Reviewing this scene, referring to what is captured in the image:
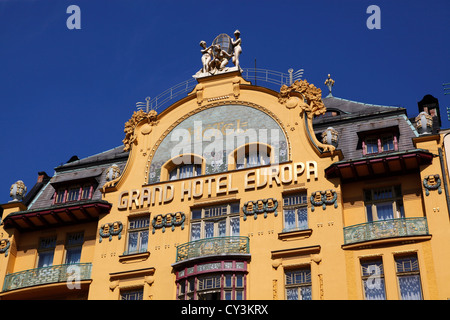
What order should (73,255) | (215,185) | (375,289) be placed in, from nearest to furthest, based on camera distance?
(375,289) → (215,185) → (73,255)

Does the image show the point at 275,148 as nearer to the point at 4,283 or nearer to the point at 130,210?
the point at 130,210

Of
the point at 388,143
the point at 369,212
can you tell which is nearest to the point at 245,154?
the point at 369,212

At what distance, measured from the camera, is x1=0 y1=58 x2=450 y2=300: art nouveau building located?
105 feet

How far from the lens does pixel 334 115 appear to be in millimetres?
Result: 40250

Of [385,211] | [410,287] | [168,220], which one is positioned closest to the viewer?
[410,287]

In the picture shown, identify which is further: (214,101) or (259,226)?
(214,101)

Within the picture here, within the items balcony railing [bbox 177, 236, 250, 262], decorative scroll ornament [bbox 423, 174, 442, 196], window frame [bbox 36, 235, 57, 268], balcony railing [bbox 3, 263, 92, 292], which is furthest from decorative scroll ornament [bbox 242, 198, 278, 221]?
window frame [bbox 36, 235, 57, 268]

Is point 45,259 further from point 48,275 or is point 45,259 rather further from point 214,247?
point 214,247

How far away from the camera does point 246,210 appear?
34438 mm

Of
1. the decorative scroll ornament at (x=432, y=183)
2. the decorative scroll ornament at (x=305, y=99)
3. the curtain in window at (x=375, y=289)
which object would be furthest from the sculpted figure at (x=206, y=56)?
the curtain in window at (x=375, y=289)

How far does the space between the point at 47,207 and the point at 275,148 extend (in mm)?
11676

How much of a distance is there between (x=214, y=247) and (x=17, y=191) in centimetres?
1156
